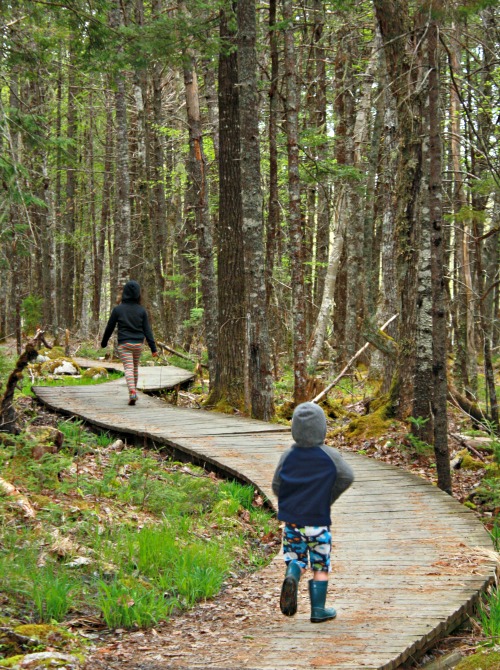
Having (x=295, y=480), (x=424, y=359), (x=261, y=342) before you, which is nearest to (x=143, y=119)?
(x=261, y=342)

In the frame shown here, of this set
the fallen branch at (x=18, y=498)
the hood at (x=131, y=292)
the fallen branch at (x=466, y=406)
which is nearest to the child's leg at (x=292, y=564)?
the fallen branch at (x=18, y=498)

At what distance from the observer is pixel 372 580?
5914 mm

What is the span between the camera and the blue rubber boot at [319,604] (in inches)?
200

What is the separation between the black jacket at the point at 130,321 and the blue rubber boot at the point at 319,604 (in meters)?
9.08

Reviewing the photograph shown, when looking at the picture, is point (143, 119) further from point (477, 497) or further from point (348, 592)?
point (348, 592)

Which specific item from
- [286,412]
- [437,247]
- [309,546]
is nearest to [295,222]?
[286,412]

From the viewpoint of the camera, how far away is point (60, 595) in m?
5.38

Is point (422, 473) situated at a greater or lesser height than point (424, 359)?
lesser

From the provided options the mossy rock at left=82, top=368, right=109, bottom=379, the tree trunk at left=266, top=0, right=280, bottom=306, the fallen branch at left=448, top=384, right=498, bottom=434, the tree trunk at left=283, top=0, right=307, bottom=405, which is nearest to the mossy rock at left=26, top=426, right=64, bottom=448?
the tree trunk at left=283, top=0, right=307, bottom=405

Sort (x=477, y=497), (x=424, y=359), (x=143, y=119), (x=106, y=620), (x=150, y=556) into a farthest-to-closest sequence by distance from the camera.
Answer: (x=143, y=119)
(x=424, y=359)
(x=477, y=497)
(x=150, y=556)
(x=106, y=620)

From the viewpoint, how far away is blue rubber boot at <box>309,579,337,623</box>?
5.08 meters

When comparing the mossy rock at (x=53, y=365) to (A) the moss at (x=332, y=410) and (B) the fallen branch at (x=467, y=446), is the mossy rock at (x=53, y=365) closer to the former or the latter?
(A) the moss at (x=332, y=410)

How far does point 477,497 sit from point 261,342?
5.08 meters

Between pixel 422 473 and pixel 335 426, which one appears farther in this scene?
pixel 335 426
